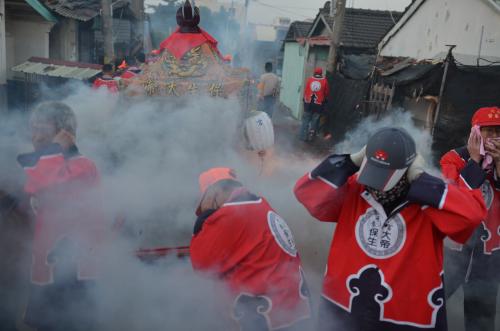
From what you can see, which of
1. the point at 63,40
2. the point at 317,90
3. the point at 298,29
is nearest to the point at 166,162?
the point at 317,90

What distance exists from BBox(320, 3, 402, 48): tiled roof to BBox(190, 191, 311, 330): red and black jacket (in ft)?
37.1

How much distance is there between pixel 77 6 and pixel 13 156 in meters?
10.7

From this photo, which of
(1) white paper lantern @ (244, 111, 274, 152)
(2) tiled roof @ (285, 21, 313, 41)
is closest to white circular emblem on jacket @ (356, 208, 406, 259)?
(1) white paper lantern @ (244, 111, 274, 152)

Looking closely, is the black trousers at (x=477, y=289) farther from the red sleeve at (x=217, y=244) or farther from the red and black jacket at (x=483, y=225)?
the red sleeve at (x=217, y=244)

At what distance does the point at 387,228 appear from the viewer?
2.19m

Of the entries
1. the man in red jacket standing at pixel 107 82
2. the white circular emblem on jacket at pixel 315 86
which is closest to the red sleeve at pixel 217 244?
the man in red jacket standing at pixel 107 82

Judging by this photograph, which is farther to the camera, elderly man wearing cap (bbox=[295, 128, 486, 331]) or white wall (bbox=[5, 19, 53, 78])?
white wall (bbox=[5, 19, 53, 78])

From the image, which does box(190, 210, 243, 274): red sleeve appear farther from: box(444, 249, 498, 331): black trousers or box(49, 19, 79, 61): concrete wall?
box(49, 19, 79, 61): concrete wall

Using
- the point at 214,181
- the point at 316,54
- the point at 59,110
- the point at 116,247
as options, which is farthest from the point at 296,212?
the point at 316,54

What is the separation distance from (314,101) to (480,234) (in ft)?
25.0

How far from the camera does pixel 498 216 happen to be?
3.10m

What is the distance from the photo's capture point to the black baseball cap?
1999 millimetres

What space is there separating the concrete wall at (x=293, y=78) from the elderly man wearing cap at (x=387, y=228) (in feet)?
41.2

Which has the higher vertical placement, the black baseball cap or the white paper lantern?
the black baseball cap
